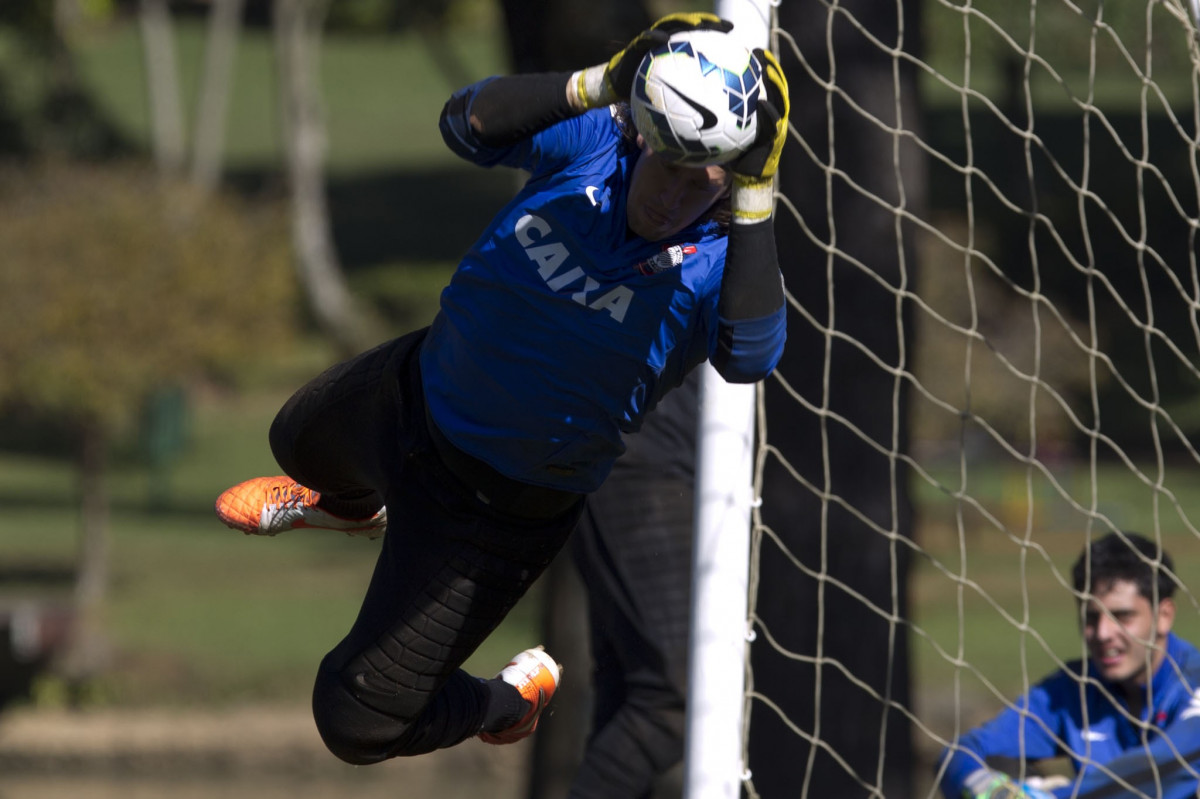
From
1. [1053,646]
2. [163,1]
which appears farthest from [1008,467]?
[163,1]

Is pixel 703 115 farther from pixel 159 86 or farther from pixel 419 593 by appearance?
pixel 159 86

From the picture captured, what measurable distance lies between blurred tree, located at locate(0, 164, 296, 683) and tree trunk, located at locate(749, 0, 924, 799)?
861cm

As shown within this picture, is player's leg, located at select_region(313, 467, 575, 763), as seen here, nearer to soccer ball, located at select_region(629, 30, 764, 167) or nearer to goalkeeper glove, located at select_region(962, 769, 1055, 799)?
soccer ball, located at select_region(629, 30, 764, 167)

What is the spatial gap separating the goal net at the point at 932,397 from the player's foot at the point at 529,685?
54 cm

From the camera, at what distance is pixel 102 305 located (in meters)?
13.5

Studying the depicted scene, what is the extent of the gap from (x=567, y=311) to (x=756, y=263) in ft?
1.52

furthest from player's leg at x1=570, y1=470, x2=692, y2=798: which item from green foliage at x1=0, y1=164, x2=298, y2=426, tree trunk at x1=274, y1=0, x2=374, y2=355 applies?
tree trunk at x1=274, y1=0, x2=374, y2=355

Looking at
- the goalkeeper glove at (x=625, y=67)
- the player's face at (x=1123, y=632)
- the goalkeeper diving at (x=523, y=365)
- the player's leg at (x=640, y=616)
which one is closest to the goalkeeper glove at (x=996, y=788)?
the player's face at (x=1123, y=632)

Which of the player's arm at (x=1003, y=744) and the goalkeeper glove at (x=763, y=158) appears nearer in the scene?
the goalkeeper glove at (x=763, y=158)

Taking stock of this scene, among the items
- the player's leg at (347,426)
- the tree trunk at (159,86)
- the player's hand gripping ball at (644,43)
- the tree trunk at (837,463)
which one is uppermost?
the player's hand gripping ball at (644,43)

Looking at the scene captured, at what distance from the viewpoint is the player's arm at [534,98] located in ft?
9.42

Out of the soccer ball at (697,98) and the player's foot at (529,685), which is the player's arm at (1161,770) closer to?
the player's foot at (529,685)

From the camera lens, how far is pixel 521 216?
3242mm

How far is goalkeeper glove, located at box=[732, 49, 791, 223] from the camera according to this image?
9.28ft
